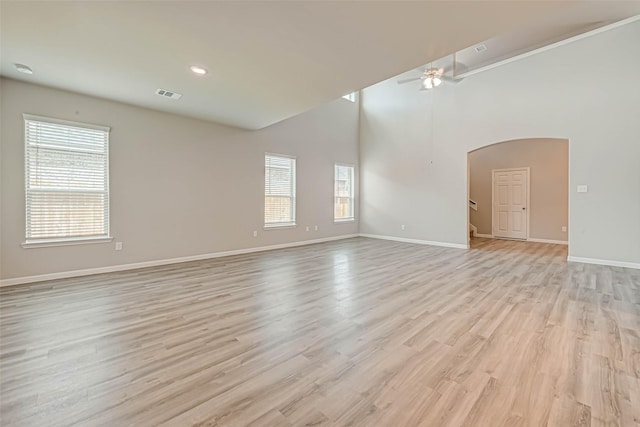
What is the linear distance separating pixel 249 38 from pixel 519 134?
236 inches

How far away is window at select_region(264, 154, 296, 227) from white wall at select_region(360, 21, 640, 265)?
2704mm

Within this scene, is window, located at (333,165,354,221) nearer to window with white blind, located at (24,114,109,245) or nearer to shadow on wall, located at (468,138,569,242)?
shadow on wall, located at (468,138,569,242)

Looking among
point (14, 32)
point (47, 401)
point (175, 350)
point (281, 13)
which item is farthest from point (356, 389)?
point (14, 32)

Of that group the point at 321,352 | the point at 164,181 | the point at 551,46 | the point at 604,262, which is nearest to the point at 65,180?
the point at 164,181

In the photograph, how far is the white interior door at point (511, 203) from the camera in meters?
8.27

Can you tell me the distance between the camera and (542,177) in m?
7.97

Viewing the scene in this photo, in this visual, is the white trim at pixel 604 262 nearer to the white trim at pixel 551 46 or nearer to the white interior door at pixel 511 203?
the white interior door at pixel 511 203

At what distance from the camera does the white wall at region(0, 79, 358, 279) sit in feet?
12.6

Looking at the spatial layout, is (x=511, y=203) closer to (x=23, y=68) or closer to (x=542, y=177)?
(x=542, y=177)

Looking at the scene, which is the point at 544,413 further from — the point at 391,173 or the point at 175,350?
the point at 391,173

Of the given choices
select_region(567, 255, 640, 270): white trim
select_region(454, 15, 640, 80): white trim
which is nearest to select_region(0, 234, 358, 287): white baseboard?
select_region(567, 255, 640, 270): white trim

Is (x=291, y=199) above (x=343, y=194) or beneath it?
beneath

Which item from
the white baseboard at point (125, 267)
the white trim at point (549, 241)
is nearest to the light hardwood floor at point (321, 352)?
the white baseboard at point (125, 267)

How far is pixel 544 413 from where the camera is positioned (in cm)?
154
